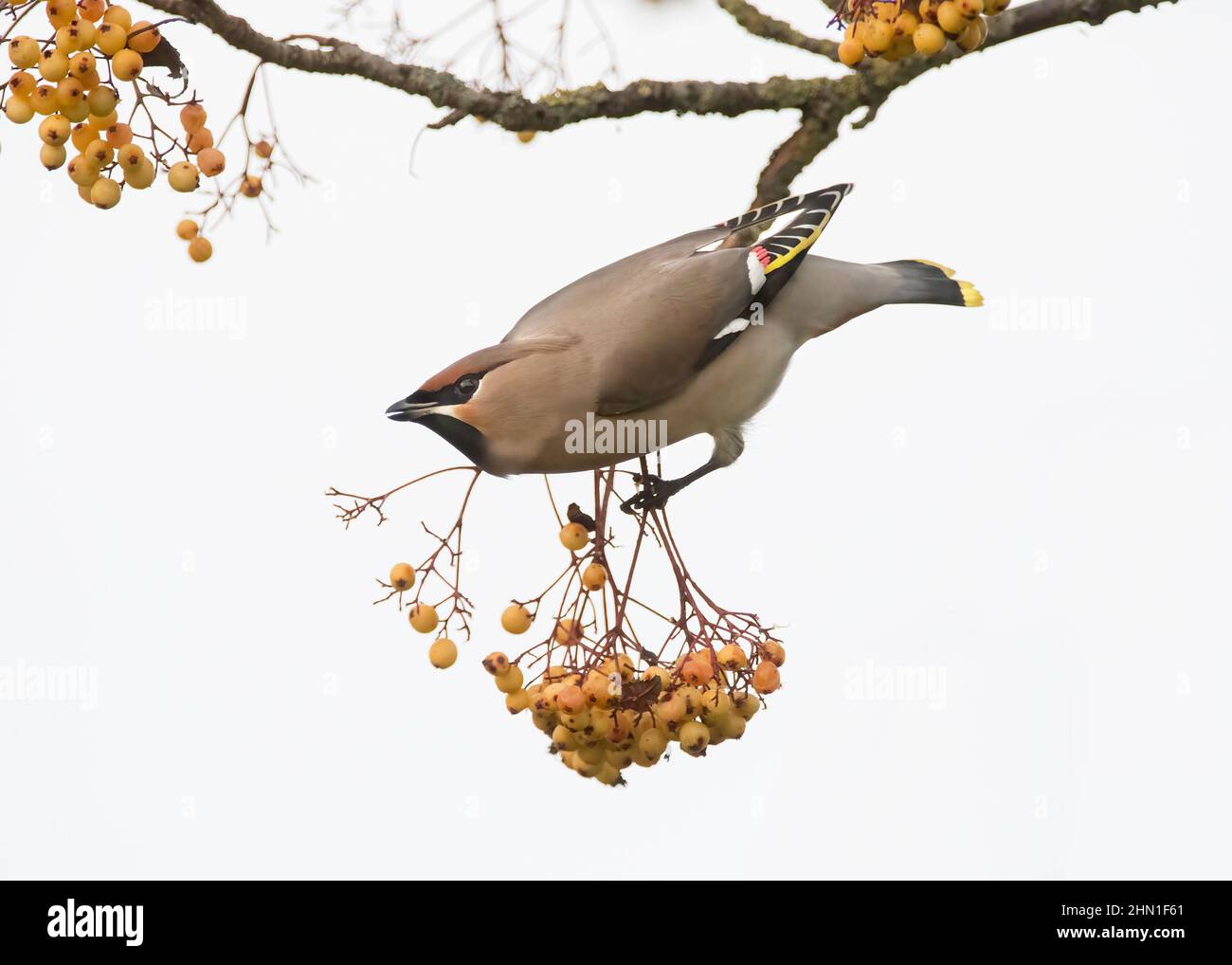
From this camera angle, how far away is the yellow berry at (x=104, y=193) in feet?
7.98

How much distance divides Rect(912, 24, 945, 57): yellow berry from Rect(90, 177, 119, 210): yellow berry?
133cm

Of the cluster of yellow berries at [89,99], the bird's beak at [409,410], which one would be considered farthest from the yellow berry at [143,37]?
the bird's beak at [409,410]

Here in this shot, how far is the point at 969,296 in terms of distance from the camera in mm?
3445

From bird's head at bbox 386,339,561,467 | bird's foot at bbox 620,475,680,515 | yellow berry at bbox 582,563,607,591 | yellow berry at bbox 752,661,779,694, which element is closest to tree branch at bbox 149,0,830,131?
bird's head at bbox 386,339,561,467

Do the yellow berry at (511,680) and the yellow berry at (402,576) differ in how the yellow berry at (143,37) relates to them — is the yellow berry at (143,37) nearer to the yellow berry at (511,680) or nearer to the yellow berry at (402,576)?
the yellow berry at (402,576)

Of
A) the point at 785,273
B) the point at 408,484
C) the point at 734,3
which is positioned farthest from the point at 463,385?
the point at 734,3

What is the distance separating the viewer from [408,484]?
2.62 metres

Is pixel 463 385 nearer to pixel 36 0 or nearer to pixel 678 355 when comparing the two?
pixel 678 355

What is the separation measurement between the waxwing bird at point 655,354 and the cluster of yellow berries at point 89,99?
Answer: 1.81 ft

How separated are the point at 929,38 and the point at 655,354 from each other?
752 millimetres

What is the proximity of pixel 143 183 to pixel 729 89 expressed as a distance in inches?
44.5

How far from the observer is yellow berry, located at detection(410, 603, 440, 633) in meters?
2.62

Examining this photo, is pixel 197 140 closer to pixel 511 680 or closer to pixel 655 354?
pixel 655 354

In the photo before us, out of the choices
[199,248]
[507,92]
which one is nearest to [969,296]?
[507,92]
